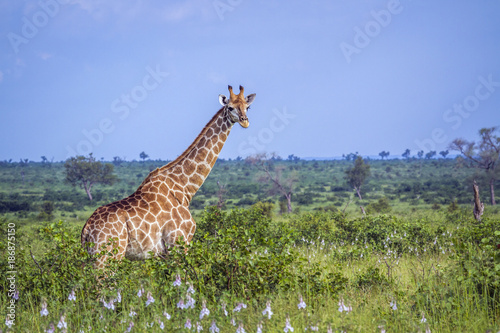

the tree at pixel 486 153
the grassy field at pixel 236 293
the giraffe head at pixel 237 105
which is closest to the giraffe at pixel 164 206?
the giraffe head at pixel 237 105

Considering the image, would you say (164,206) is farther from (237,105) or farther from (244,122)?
(237,105)

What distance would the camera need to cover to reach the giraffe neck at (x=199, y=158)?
25.1 ft

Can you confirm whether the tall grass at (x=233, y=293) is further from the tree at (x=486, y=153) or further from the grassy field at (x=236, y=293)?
the tree at (x=486, y=153)

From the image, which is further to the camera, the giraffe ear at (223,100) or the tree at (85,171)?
the tree at (85,171)

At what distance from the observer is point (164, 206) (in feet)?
23.1

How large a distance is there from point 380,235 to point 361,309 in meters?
8.05

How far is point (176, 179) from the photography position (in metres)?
7.58

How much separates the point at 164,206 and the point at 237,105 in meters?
2.09

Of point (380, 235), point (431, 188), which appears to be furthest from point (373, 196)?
point (380, 235)

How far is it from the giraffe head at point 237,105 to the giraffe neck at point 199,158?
0.51ft

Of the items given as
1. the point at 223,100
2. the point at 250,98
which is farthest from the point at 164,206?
the point at 250,98

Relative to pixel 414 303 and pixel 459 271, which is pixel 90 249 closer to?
pixel 414 303

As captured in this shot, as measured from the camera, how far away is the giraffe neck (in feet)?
25.1

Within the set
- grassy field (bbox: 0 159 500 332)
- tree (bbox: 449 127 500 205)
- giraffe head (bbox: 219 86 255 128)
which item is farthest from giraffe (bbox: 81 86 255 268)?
tree (bbox: 449 127 500 205)
